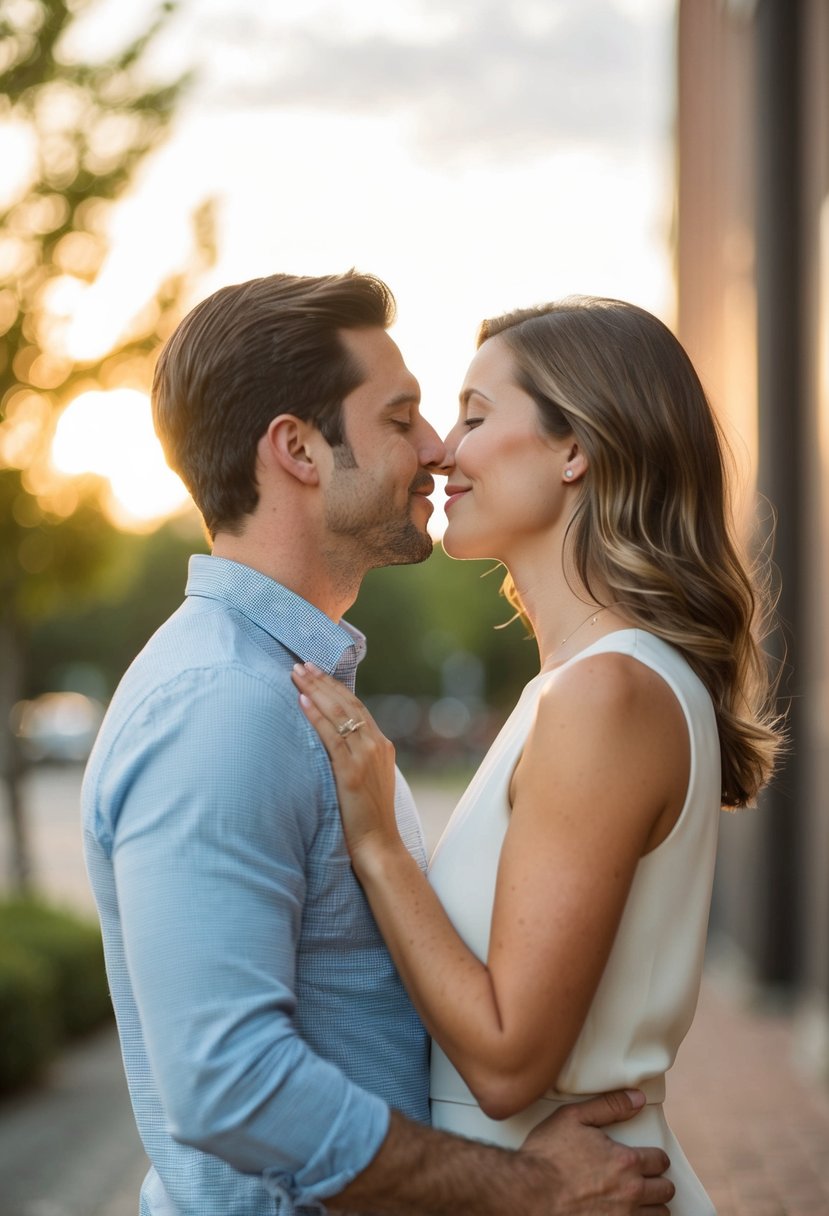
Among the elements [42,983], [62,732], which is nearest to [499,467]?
[42,983]

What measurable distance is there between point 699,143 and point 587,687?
1844 cm

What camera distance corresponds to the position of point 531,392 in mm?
2613

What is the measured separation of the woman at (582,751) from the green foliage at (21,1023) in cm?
621

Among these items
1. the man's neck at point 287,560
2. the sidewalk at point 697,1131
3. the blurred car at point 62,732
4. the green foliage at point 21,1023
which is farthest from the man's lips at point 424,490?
the blurred car at point 62,732

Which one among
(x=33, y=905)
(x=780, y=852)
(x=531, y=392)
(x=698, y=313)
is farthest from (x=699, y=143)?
(x=531, y=392)

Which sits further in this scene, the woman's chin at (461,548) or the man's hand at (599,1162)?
the woman's chin at (461,548)

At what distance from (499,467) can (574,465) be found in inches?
6.2

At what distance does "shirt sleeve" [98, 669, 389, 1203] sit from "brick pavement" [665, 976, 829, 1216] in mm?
4832

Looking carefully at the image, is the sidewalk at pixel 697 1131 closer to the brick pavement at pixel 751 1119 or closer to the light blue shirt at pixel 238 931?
the brick pavement at pixel 751 1119

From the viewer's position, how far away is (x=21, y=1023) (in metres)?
8.11

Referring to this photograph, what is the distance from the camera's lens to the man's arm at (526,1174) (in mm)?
1970

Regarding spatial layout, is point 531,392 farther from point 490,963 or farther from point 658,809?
point 490,963

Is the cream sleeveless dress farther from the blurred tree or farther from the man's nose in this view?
the blurred tree

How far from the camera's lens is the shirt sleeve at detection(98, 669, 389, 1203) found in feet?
6.20
